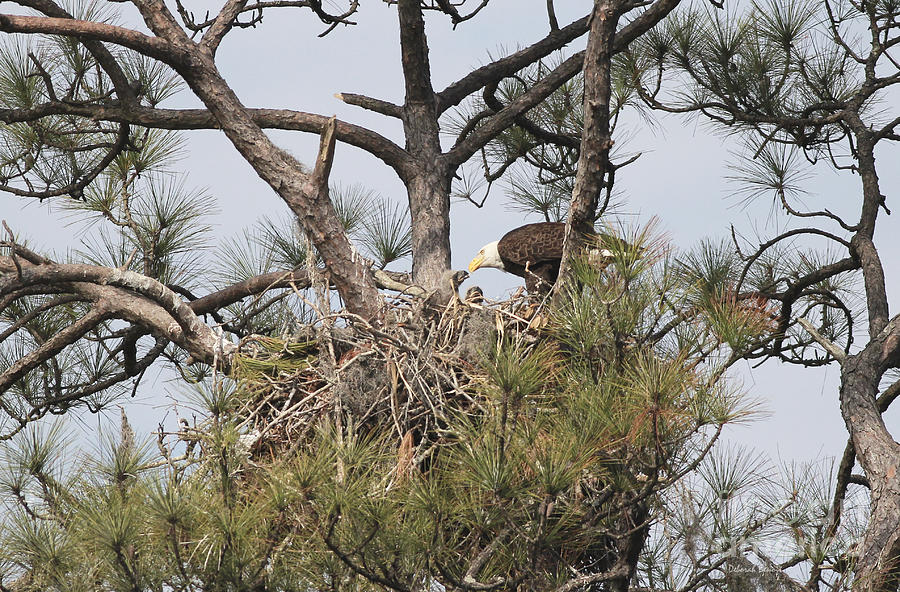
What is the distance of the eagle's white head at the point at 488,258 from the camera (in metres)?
6.01

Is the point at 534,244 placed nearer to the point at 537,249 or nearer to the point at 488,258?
the point at 537,249

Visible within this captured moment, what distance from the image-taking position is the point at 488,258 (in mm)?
6078

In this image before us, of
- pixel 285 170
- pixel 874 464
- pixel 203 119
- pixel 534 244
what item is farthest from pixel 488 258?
pixel 874 464

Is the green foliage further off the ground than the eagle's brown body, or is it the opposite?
the eagle's brown body

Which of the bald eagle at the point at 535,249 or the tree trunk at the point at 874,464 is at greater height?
the bald eagle at the point at 535,249

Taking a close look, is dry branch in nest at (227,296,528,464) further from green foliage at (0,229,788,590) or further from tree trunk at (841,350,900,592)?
tree trunk at (841,350,900,592)

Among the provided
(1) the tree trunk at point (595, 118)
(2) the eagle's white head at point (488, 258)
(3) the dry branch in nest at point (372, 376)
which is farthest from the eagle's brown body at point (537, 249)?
(1) the tree trunk at point (595, 118)

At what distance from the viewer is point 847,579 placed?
348 centimetres

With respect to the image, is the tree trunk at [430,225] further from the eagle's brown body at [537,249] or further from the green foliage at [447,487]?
the green foliage at [447,487]

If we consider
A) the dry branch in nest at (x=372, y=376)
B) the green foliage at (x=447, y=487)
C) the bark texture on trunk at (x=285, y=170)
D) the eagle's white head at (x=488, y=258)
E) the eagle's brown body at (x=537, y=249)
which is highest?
the eagle's white head at (x=488, y=258)

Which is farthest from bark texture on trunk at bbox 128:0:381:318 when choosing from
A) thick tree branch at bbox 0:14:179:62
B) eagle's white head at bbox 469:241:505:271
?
eagle's white head at bbox 469:241:505:271

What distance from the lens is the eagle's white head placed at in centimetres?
601

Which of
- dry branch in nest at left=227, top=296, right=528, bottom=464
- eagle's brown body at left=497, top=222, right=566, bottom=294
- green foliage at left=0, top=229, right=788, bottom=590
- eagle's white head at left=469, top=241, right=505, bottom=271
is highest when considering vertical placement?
eagle's white head at left=469, top=241, right=505, bottom=271

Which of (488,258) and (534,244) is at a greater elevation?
(488,258)
